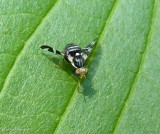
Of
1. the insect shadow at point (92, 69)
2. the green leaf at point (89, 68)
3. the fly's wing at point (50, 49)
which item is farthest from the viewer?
the insect shadow at point (92, 69)

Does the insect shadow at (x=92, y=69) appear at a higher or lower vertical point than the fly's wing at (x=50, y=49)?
lower

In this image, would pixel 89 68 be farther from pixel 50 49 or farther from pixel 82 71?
pixel 50 49

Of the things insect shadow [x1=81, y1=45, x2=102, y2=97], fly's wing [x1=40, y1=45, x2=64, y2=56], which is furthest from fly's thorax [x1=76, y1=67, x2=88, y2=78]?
fly's wing [x1=40, y1=45, x2=64, y2=56]

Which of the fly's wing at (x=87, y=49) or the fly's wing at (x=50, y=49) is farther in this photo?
the fly's wing at (x=87, y=49)

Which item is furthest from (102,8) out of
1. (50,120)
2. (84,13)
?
(50,120)

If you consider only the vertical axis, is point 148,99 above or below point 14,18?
below

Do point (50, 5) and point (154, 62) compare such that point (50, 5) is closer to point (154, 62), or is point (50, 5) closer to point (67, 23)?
point (67, 23)

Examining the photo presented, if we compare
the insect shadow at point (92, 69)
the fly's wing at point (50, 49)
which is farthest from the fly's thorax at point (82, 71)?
the fly's wing at point (50, 49)

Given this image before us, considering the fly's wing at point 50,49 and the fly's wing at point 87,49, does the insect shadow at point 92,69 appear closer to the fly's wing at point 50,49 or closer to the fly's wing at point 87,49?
the fly's wing at point 87,49

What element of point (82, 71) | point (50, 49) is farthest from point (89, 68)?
point (50, 49)

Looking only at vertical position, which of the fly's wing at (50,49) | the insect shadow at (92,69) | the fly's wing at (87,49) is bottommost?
the insect shadow at (92,69)
